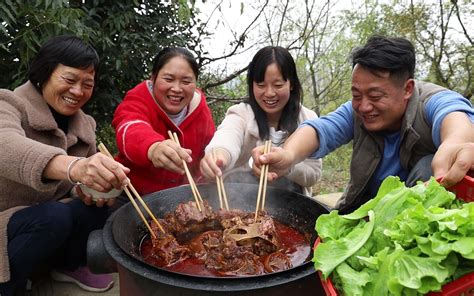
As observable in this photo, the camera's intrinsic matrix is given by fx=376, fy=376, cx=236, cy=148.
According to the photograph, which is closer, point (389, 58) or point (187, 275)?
point (187, 275)

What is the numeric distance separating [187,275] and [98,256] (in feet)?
3.07

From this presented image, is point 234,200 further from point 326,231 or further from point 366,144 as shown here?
point 326,231

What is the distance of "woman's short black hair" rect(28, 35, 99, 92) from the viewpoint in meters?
3.30

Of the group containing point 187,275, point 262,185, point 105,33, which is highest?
point 105,33

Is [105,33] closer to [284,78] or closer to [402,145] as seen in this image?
[284,78]

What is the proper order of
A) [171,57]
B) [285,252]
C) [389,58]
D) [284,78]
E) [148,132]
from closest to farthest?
[285,252] → [389,58] → [148,132] → [171,57] → [284,78]

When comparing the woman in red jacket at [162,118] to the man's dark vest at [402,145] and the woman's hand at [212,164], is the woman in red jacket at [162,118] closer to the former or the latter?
the woman's hand at [212,164]

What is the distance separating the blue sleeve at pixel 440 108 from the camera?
287 cm

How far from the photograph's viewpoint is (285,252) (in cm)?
277

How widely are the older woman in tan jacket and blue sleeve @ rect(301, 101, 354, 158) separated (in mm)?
2027

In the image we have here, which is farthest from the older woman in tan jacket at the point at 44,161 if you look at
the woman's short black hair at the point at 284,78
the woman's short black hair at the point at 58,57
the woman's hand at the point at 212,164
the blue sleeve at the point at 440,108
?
the blue sleeve at the point at 440,108

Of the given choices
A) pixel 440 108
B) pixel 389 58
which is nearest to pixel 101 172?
pixel 389 58

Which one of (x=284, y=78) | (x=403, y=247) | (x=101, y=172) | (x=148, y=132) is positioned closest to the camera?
(x=403, y=247)

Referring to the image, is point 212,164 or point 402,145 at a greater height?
point 402,145
